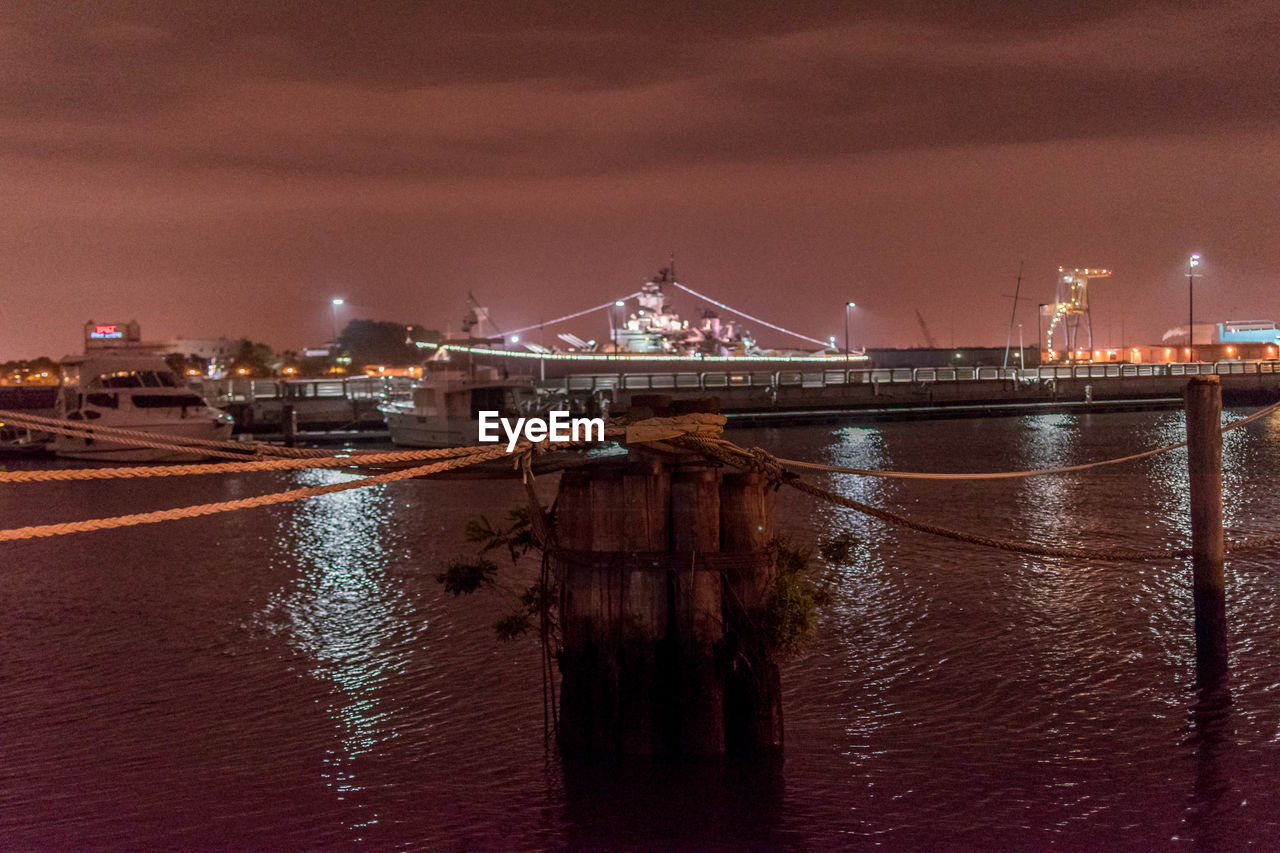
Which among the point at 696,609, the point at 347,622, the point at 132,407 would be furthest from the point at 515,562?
the point at 132,407

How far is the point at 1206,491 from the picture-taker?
878 cm

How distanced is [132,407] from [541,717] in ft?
115

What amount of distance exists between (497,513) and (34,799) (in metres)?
17.3

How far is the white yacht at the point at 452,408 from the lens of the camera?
1606 inches

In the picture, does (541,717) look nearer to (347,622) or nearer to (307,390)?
(347,622)

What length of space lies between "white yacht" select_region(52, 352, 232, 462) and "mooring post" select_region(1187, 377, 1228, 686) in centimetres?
3323

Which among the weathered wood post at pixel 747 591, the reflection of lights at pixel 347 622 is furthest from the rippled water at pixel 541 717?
the weathered wood post at pixel 747 591

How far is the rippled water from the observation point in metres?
7.39

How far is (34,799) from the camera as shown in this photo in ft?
26.0

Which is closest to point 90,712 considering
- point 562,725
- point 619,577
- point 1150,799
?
point 562,725

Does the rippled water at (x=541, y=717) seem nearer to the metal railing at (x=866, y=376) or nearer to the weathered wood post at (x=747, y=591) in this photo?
the weathered wood post at (x=747, y=591)

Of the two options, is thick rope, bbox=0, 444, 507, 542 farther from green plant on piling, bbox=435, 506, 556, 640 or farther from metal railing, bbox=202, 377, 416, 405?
metal railing, bbox=202, 377, 416, 405

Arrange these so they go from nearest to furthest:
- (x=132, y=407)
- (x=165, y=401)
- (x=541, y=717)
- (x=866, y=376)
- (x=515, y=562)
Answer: (x=515, y=562), (x=541, y=717), (x=132, y=407), (x=165, y=401), (x=866, y=376)

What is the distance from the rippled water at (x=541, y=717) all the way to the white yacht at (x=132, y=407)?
68.2ft
